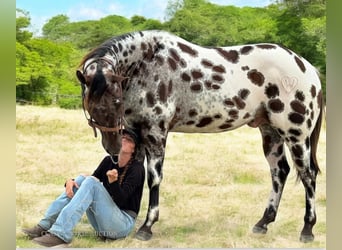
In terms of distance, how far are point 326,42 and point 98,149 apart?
1.62m

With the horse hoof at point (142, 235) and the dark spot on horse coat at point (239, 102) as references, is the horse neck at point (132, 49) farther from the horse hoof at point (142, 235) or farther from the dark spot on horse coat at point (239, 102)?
the horse hoof at point (142, 235)

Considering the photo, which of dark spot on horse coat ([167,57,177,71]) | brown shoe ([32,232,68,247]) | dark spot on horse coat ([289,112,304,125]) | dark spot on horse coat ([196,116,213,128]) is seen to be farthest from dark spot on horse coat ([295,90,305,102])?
brown shoe ([32,232,68,247])

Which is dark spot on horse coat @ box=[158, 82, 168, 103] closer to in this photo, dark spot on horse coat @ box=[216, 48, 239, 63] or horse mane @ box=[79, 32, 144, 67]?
horse mane @ box=[79, 32, 144, 67]

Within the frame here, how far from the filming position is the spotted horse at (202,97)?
12.4 feet

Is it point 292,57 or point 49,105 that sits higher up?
point 292,57

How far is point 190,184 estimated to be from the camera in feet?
13.3

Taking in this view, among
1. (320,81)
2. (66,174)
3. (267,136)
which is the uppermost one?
(320,81)

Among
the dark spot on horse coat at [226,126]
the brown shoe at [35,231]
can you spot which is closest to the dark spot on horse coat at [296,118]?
the dark spot on horse coat at [226,126]

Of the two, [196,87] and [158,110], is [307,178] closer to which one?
[196,87]

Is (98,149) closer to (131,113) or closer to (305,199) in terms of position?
(131,113)

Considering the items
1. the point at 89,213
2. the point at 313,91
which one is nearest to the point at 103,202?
the point at 89,213

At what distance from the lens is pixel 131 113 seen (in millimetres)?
3793

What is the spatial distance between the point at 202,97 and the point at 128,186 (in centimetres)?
71

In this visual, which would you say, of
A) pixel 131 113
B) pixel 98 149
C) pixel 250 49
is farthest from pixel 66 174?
pixel 250 49
